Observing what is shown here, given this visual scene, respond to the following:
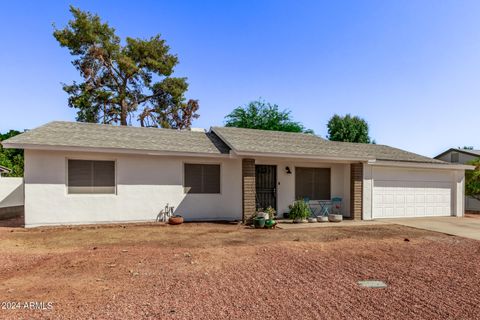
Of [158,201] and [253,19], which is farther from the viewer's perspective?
[253,19]

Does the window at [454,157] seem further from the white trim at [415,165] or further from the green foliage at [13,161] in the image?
the green foliage at [13,161]

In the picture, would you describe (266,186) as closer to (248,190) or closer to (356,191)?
(248,190)

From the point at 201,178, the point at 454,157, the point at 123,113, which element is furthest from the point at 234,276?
the point at 454,157

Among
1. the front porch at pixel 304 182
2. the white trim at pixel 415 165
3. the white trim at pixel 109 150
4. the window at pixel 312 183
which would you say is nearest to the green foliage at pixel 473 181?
the white trim at pixel 415 165

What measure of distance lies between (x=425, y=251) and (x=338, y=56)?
1038 cm

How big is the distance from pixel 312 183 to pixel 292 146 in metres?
2.08

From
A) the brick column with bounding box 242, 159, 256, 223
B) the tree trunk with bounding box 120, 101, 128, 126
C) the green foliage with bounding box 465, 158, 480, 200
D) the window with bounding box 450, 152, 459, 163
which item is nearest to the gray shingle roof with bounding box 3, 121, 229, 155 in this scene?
the brick column with bounding box 242, 159, 256, 223

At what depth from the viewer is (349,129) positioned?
39156 mm

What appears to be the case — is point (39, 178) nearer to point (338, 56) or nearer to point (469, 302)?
point (469, 302)

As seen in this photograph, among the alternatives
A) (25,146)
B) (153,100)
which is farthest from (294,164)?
(153,100)

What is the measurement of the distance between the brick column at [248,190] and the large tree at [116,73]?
17.9 meters

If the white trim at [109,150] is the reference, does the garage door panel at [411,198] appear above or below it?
below

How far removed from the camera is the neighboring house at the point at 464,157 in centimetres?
2103

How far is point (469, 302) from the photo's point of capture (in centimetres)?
429
